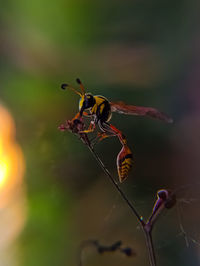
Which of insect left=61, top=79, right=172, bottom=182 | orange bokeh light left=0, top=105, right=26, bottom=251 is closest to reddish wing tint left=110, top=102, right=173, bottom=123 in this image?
insect left=61, top=79, right=172, bottom=182

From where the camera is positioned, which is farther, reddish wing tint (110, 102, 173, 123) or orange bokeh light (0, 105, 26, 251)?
orange bokeh light (0, 105, 26, 251)

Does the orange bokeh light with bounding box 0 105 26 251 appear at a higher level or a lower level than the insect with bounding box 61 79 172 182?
higher

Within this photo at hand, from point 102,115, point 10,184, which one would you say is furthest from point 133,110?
point 10,184

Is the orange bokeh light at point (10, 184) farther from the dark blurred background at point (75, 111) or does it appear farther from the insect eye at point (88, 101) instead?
the insect eye at point (88, 101)

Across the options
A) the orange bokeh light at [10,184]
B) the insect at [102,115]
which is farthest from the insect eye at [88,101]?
the orange bokeh light at [10,184]

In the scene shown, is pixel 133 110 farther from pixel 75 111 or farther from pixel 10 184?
pixel 10 184

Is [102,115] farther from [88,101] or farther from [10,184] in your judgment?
[10,184]

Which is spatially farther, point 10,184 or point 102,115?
point 10,184

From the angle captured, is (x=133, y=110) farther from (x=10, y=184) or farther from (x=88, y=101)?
(x=10, y=184)

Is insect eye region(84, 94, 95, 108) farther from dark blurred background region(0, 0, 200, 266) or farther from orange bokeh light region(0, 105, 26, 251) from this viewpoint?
orange bokeh light region(0, 105, 26, 251)

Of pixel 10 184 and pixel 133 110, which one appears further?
pixel 10 184
